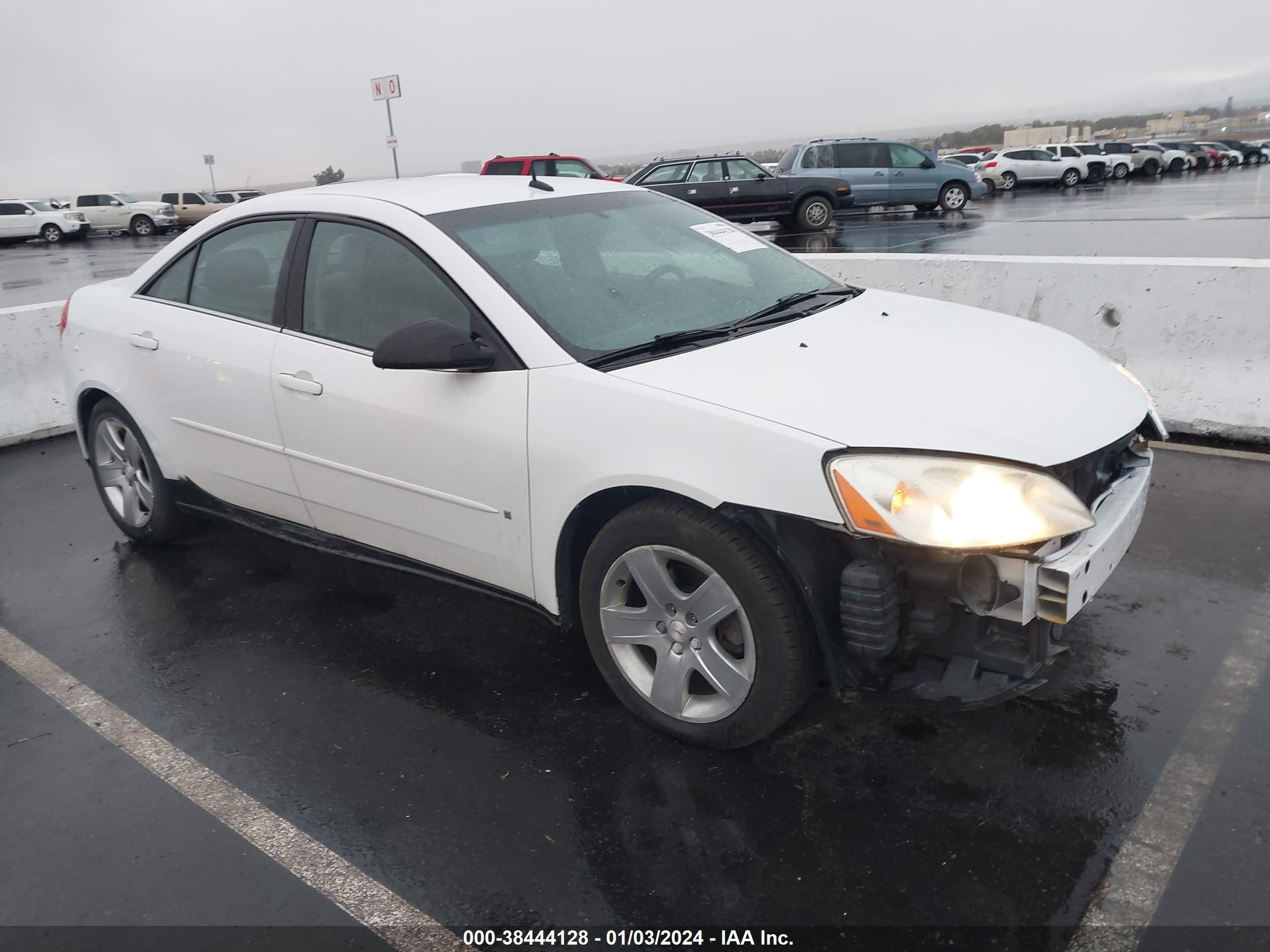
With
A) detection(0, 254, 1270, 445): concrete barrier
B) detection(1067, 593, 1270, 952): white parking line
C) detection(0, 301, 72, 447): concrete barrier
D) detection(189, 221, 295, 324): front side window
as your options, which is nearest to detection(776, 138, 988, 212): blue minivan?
detection(0, 254, 1270, 445): concrete barrier

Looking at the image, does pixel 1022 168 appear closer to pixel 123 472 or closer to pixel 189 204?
pixel 189 204

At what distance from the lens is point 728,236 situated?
13.1ft

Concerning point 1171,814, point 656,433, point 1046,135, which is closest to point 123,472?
point 656,433

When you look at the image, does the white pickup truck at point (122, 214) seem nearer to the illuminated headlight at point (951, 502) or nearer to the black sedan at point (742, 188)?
the black sedan at point (742, 188)

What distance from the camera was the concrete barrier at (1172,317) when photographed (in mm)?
5336

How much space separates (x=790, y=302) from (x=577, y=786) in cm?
186

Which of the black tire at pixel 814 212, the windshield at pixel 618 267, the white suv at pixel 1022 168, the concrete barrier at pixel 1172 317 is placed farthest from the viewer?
the white suv at pixel 1022 168

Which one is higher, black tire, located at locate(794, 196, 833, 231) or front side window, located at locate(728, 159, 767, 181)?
front side window, located at locate(728, 159, 767, 181)

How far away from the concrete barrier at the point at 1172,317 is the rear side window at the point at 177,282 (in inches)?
179

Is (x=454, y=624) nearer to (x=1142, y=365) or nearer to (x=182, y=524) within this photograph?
(x=182, y=524)

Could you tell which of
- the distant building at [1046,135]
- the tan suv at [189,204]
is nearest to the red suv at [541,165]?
the tan suv at [189,204]

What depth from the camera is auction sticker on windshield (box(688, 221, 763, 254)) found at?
12.8 ft

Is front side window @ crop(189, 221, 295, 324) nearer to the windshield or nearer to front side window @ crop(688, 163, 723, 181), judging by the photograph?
the windshield

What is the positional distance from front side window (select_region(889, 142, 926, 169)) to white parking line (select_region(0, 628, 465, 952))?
2234 cm
